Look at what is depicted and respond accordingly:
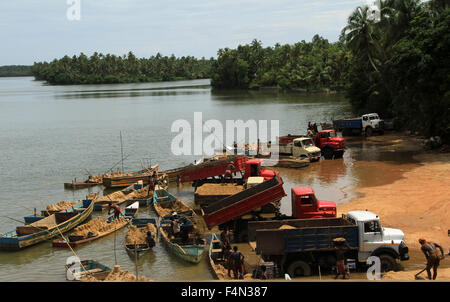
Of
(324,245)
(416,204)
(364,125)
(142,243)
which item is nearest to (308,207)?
(324,245)

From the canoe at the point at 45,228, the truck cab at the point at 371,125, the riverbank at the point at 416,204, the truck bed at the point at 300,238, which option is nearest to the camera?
the truck bed at the point at 300,238

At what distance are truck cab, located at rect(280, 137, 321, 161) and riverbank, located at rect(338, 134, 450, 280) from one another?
4.86m

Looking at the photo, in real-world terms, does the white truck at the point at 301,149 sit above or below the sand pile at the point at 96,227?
above

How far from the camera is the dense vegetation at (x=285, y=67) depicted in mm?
117500

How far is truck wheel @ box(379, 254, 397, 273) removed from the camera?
46.7 ft

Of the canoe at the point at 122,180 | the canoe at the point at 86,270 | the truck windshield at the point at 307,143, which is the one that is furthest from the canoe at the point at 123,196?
the truck windshield at the point at 307,143

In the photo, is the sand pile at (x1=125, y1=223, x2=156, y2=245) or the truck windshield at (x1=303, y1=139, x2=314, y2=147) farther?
the truck windshield at (x1=303, y1=139, x2=314, y2=147)

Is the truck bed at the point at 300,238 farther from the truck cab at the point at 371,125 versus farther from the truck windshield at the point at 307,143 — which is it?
the truck cab at the point at 371,125

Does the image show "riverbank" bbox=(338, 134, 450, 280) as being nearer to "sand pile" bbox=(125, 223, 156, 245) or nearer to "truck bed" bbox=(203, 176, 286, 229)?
"truck bed" bbox=(203, 176, 286, 229)

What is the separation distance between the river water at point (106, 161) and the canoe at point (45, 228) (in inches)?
15.9

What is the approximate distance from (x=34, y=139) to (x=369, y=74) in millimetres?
47288

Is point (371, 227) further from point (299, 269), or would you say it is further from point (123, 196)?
point (123, 196)

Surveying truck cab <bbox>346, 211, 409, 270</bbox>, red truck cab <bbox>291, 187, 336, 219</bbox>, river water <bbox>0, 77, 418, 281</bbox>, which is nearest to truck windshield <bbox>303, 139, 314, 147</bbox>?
river water <bbox>0, 77, 418, 281</bbox>
